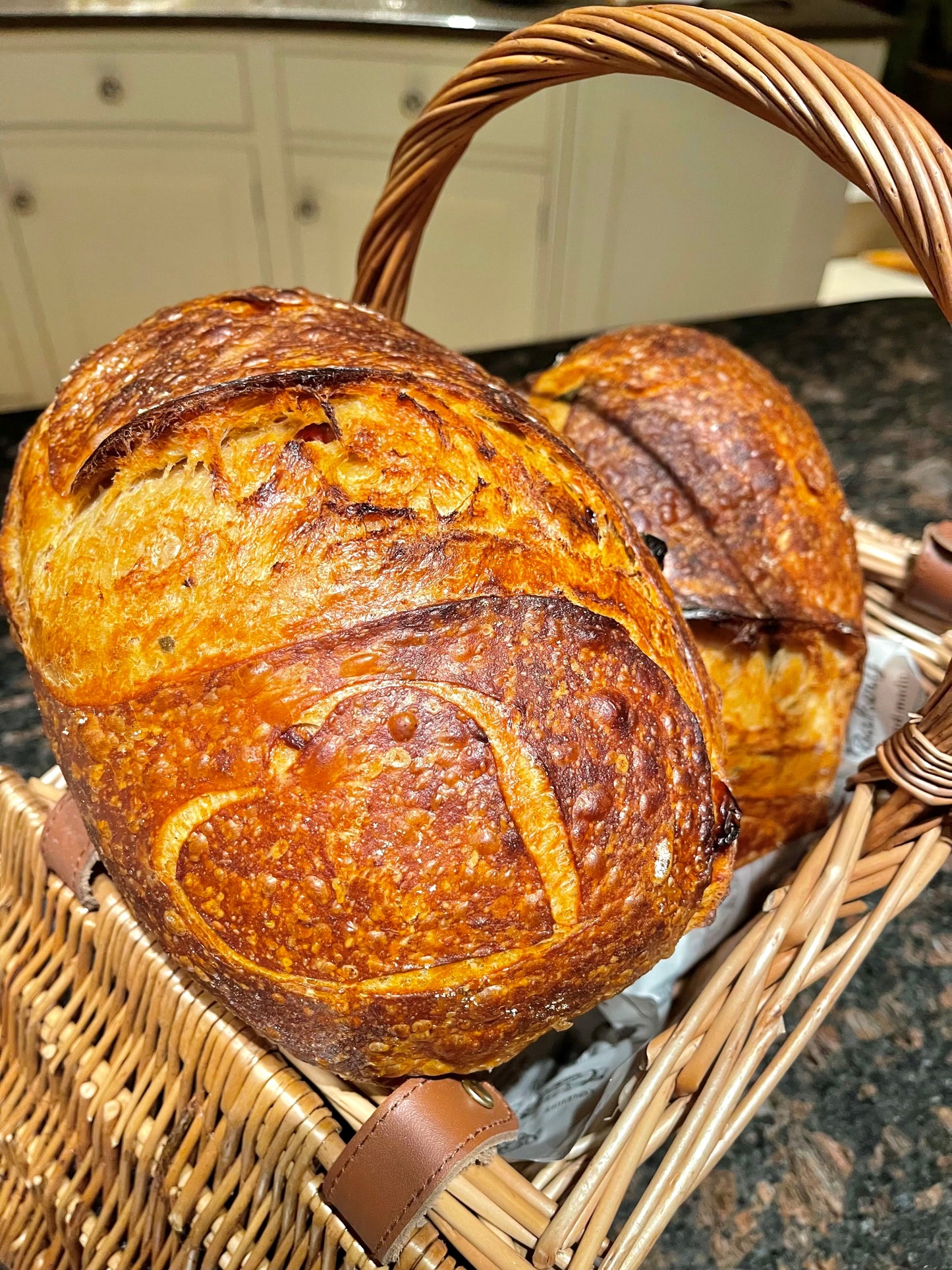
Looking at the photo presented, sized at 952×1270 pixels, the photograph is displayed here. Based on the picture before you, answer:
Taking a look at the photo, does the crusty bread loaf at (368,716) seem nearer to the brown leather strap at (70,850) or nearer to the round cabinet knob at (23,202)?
the brown leather strap at (70,850)

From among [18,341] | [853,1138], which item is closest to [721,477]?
[853,1138]

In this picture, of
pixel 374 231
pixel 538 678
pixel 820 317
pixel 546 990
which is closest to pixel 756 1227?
pixel 546 990

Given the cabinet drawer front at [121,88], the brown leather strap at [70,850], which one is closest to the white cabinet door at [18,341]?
the cabinet drawer front at [121,88]

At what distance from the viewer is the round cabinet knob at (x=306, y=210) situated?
7.45 ft

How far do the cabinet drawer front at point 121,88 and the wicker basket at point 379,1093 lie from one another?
168 centimetres

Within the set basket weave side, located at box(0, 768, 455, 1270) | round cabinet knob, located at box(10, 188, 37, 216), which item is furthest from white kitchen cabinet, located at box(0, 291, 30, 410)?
basket weave side, located at box(0, 768, 455, 1270)

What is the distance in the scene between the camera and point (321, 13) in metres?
1.98

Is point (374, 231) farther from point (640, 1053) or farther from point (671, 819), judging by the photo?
point (640, 1053)

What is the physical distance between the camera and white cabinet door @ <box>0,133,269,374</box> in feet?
7.16

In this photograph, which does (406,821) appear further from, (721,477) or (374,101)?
(374,101)

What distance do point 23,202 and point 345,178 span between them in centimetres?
79

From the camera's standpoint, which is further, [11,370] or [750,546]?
[11,370]

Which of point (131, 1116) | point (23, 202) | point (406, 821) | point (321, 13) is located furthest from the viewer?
point (23, 202)

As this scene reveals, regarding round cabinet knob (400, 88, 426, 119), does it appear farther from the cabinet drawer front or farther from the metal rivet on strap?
the metal rivet on strap
